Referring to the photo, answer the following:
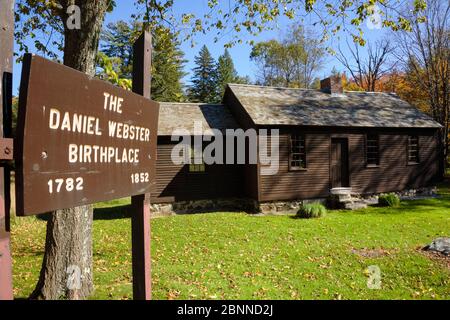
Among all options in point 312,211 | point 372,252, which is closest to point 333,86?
point 312,211

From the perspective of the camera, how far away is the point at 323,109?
19953 millimetres

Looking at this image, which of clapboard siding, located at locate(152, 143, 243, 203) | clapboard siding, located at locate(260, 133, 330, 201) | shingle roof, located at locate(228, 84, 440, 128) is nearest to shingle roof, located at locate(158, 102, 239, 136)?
clapboard siding, located at locate(152, 143, 243, 203)

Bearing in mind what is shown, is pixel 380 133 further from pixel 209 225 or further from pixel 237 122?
pixel 209 225

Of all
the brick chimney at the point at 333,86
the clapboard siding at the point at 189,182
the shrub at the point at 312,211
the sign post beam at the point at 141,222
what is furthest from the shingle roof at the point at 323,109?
the sign post beam at the point at 141,222

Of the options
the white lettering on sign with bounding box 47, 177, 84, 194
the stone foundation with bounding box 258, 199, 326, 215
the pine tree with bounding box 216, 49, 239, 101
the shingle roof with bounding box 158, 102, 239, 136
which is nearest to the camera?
the white lettering on sign with bounding box 47, 177, 84, 194

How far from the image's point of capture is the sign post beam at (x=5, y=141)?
1.96m

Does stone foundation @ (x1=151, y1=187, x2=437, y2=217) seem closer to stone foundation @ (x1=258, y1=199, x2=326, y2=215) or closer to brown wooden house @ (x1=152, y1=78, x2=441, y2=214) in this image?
stone foundation @ (x1=258, y1=199, x2=326, y2=215)

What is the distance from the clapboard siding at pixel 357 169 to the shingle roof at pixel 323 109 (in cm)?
58

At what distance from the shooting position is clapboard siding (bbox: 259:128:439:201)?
1750 cm

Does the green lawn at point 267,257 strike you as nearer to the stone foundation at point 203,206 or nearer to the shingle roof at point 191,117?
the stone foundation at point 203,206

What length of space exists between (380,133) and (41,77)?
2077cm

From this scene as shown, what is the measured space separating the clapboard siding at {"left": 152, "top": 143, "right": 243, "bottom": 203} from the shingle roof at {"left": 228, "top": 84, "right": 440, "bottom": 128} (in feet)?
11.5

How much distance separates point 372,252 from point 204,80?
47084mm
